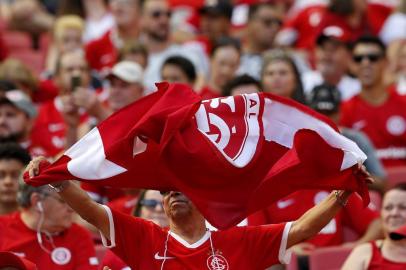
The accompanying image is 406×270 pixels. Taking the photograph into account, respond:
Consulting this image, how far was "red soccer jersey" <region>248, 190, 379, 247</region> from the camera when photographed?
27.2ft

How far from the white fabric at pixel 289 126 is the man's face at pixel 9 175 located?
231 cm

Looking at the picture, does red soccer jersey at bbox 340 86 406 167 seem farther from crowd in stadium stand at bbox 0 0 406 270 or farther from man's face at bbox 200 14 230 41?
man's face at bbox 200 14 230 41

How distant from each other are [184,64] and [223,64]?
0.49 m

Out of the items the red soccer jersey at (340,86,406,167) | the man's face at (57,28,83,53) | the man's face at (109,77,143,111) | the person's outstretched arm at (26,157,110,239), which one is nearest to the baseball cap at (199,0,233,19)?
the man's face at (57,28,83,53)

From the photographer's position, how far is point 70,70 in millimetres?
10438

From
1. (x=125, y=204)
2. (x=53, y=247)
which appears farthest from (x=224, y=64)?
(x=53, y=247)

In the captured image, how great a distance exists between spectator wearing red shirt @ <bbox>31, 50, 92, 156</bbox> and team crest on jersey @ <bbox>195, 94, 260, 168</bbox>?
126 inches

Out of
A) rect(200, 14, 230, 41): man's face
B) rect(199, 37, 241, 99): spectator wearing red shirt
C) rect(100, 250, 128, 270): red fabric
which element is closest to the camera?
rect(100, 250, 128, 270): red fabric

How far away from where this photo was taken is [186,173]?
5934 mm

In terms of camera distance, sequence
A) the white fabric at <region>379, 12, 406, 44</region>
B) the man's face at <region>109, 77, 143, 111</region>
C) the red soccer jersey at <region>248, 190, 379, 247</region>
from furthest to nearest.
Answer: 1. the white fabric at <region>379, 12, 406, 44</region>
2. the man's face at <region>109, 77, 143, 111</region>
3. the red soccer jersey at <region>248, 190, 379, 247</region>

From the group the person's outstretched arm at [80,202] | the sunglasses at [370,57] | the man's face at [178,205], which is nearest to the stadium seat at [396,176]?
the sunglasses at [370,57]

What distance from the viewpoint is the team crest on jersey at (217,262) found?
6082 mm

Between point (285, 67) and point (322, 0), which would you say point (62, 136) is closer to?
point (285, 67)

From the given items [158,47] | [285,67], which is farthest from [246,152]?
[158,47]
